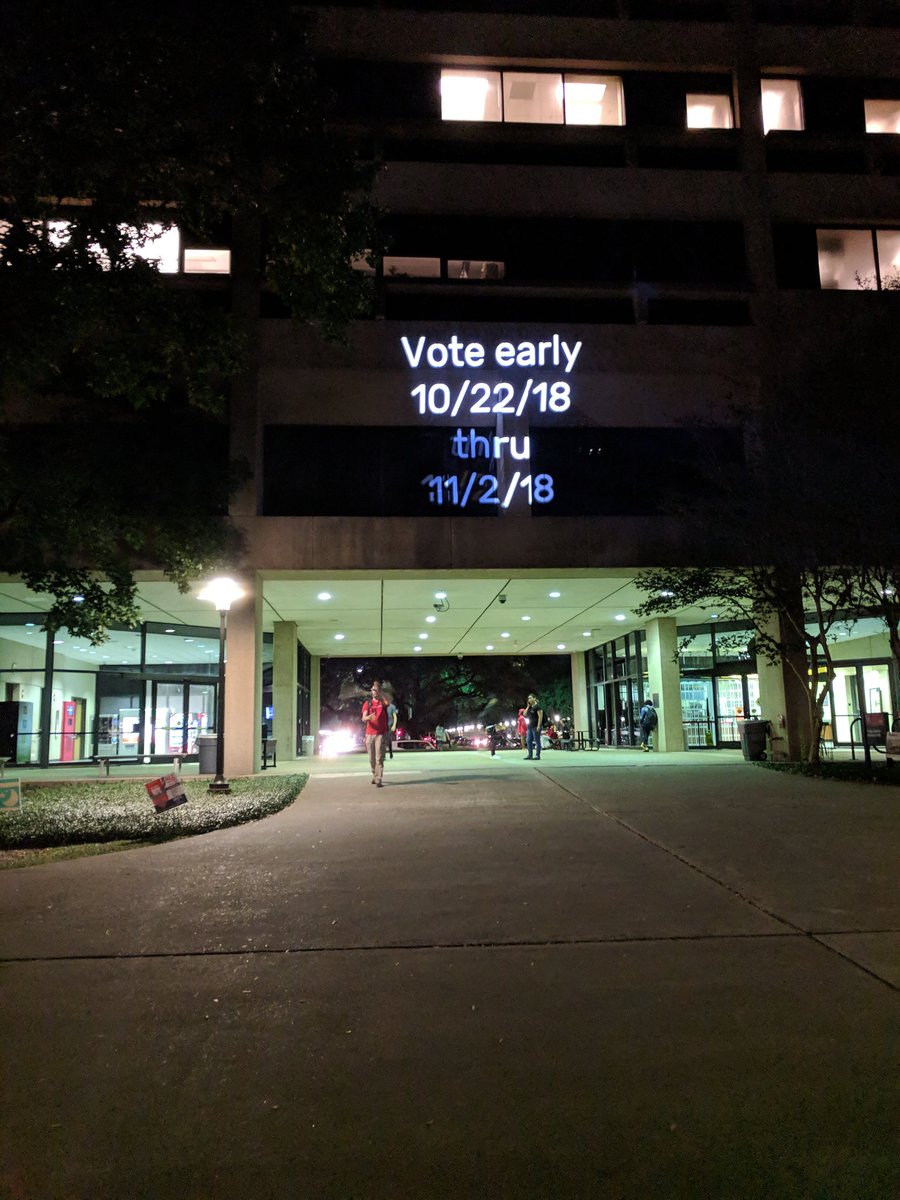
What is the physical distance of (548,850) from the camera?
7.70 meters

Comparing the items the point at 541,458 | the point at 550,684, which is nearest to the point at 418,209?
the point at 541,458

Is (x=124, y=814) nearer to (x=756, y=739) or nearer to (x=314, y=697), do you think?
(x=756, y=739)

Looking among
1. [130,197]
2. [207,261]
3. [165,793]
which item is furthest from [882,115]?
[165,793]

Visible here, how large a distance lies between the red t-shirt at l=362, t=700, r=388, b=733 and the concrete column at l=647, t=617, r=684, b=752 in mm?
11151

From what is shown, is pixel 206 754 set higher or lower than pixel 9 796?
higher

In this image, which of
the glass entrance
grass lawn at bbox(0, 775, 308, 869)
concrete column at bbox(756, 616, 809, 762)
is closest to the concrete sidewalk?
grass lawn at bbox(0, 775, 308, 869)

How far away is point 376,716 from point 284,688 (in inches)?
407

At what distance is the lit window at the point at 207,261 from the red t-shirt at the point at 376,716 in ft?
34.4

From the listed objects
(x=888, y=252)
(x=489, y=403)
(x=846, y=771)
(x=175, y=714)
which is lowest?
(x=846, y=771)

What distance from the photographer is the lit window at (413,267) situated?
744 inches

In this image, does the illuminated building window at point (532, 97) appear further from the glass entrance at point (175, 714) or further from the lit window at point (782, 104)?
the glass entrance at point (175, 714)

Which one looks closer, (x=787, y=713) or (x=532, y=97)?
(x=787, y=713)

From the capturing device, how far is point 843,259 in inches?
769

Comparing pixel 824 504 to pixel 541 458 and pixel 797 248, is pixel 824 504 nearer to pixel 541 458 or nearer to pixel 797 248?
pixel 541 458
